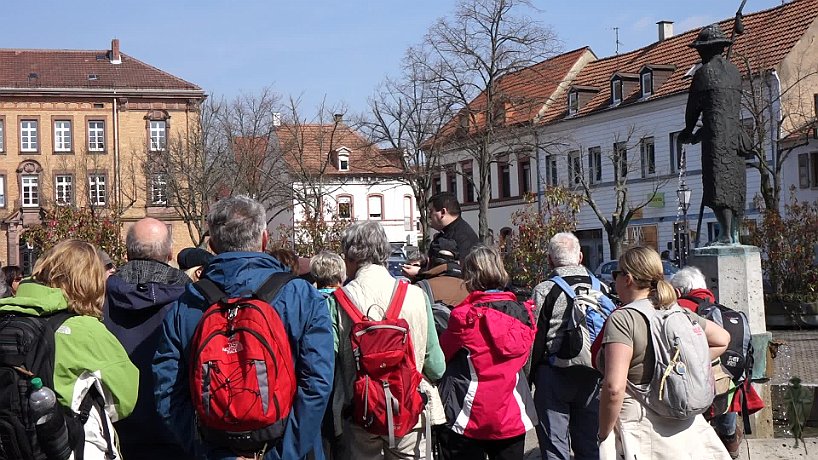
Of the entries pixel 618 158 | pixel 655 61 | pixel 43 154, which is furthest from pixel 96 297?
pixel 43 154

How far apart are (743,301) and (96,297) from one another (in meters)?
8.04

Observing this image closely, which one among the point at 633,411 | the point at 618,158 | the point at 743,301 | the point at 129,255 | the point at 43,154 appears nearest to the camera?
the point at 633,411

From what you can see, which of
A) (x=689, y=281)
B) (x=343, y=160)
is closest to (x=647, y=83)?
(x=343, y=160)

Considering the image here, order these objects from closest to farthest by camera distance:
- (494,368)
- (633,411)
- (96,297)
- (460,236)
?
(96,297), (633,411), (494,368), (460,236)

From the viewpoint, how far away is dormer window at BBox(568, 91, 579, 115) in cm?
5106

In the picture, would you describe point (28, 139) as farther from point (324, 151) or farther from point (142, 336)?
point (142, 336)

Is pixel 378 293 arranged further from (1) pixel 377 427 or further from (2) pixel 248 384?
(2) pixel 248 384

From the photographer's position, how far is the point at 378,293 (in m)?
5.45

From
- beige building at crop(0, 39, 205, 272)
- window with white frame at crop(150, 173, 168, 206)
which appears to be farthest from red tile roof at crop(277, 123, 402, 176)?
beige building at crop(0, 39, 205, 272)

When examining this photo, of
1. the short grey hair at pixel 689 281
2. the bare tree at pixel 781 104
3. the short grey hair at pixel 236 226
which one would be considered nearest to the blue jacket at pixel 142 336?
the short grey hair at pixel 236 226

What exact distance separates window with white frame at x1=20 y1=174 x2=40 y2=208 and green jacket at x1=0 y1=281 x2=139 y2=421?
2514 inches

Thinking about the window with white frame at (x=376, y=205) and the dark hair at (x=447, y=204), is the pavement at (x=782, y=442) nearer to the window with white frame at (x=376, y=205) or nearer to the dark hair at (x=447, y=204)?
the dark hair at (x=447, y=204)

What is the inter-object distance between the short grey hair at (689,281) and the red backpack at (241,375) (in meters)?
4.05

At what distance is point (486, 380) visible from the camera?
20.2 ft
